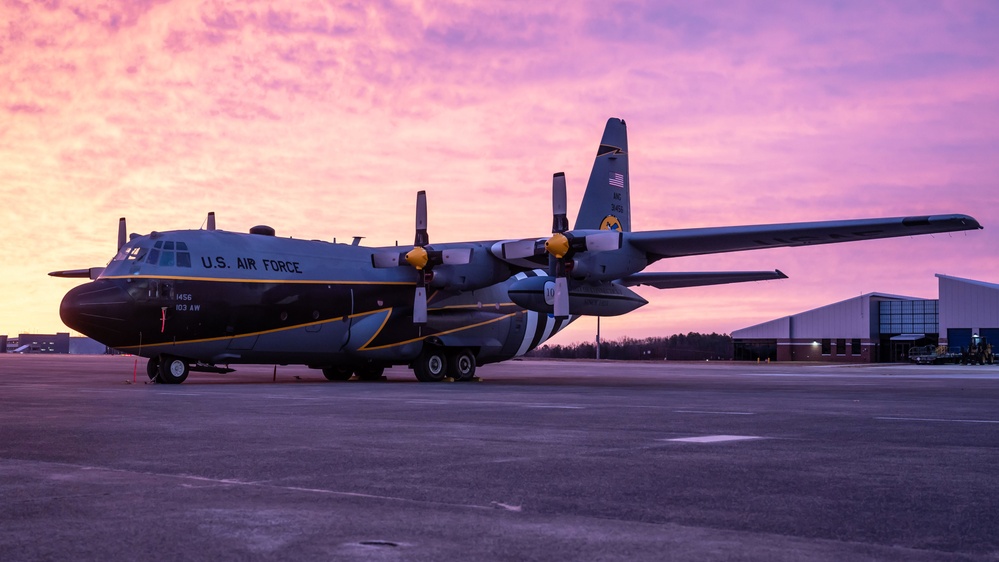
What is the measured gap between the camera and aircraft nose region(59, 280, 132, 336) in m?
24.5

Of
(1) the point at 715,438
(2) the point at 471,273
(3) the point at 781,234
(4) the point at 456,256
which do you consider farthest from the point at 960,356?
(1) the point at 715,438

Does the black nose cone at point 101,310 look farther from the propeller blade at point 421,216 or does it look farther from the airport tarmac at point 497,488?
the airport tarmac at point 497,488

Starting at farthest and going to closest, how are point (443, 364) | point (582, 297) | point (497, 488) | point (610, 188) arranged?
point (610, 188)
point (443, 364)
point (582, 297)
point (497, 488)

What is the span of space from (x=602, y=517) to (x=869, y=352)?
295ft

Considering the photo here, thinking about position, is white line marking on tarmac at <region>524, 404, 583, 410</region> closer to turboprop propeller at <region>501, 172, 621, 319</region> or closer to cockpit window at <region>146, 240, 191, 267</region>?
turboprop propeller at <region>501, 172, 621, 319</region>

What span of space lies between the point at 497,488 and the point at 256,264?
2171 cm

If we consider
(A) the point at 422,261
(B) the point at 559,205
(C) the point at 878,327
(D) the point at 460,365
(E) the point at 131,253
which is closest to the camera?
(E) the point at 131,253

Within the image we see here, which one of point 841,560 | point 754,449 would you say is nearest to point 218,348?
point 754,449

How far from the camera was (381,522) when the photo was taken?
5.05 metres

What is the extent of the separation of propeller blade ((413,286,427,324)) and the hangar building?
6766 cm

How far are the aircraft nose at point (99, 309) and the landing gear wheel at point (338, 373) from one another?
30.2ft

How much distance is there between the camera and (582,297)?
30.4m

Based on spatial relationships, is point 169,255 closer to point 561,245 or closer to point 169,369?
point 169,369

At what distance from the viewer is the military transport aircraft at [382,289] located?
82.4 feet
